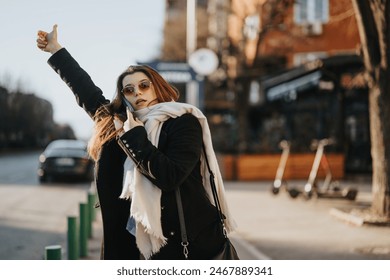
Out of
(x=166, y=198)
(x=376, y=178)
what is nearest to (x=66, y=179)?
(x=376, y=178)

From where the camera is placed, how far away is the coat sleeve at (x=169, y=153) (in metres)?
2.39

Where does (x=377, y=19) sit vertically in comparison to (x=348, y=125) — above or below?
above

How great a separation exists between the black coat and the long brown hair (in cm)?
7

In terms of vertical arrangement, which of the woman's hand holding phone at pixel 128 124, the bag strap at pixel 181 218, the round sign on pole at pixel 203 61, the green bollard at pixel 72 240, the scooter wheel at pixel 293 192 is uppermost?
the round sign on pole at pixel 203 61

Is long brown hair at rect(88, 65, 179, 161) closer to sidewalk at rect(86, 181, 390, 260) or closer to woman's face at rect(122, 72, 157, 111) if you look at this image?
woman's face at rect(122, 72, 157, 111)

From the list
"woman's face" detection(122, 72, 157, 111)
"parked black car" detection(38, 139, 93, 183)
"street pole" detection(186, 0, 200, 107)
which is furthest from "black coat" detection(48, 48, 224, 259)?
"parked black car" detection(38, 139, 93, 183)

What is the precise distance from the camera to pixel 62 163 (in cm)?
1666

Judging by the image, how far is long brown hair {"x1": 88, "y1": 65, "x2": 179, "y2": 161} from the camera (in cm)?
266

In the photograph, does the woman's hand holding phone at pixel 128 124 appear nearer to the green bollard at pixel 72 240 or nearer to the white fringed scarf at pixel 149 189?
the white fringed scarf at pixel 149 189

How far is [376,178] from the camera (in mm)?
8586

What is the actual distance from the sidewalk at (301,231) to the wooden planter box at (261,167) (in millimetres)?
4535

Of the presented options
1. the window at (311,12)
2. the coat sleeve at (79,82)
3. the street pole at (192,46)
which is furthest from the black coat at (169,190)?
the window at (311,12)

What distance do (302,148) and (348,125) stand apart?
71.5 inches

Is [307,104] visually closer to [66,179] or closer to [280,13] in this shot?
[280,13]
